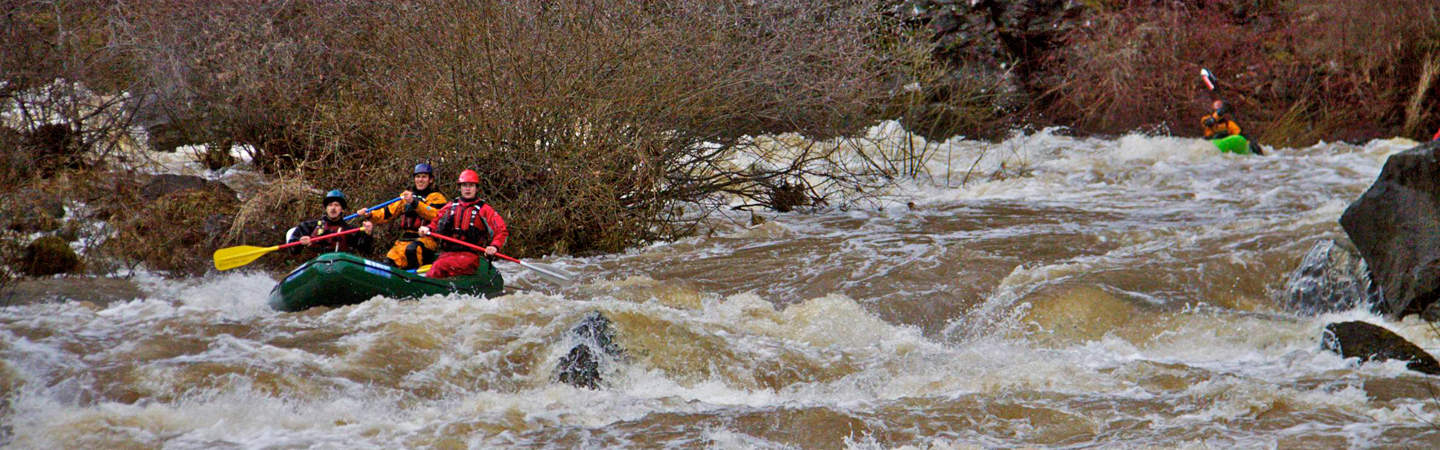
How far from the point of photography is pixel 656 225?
10.2 metres

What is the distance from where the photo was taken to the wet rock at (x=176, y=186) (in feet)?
32.1

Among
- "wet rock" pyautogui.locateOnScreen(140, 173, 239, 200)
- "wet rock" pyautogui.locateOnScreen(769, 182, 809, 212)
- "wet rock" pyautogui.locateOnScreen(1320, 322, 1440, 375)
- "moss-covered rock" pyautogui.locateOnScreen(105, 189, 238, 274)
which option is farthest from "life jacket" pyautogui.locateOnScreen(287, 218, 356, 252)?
"wet rock" pyautogui.locateOnScreen(1320, 322, 1440, 375)

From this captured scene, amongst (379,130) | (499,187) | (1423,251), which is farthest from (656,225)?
(1423,251)

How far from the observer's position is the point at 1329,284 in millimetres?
7328

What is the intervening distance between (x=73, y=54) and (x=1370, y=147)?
13470 mm

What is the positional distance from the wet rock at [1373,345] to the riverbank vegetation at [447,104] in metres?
4.82

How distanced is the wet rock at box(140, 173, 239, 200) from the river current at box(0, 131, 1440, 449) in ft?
3.79

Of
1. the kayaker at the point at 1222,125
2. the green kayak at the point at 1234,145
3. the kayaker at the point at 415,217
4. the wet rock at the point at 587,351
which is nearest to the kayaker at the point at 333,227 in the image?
the kayaker at the point at 415,217

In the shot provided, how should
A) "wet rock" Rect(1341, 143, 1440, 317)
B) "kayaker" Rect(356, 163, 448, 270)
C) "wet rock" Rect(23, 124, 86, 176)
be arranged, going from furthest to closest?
"wet rock" Rect(23, 124, 86, 176) → "kayaker" Rect(356, 163, 448, 270) → "wet rock" Rect(1341, 143, 1440, 317)

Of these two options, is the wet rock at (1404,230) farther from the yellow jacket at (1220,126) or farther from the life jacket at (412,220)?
the yellow jacket at (1220,126)

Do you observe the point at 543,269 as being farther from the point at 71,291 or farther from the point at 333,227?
the point at 71,291

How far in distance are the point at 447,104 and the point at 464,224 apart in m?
1.49

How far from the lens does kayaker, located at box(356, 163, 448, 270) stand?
8.13m

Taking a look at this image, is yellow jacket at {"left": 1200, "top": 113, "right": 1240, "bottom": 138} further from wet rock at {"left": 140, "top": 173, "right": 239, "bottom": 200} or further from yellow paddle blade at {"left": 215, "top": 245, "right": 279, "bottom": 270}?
yellow paddle blade at {"left": 215, "top": 245, "right": 279, "bottom": 270}
